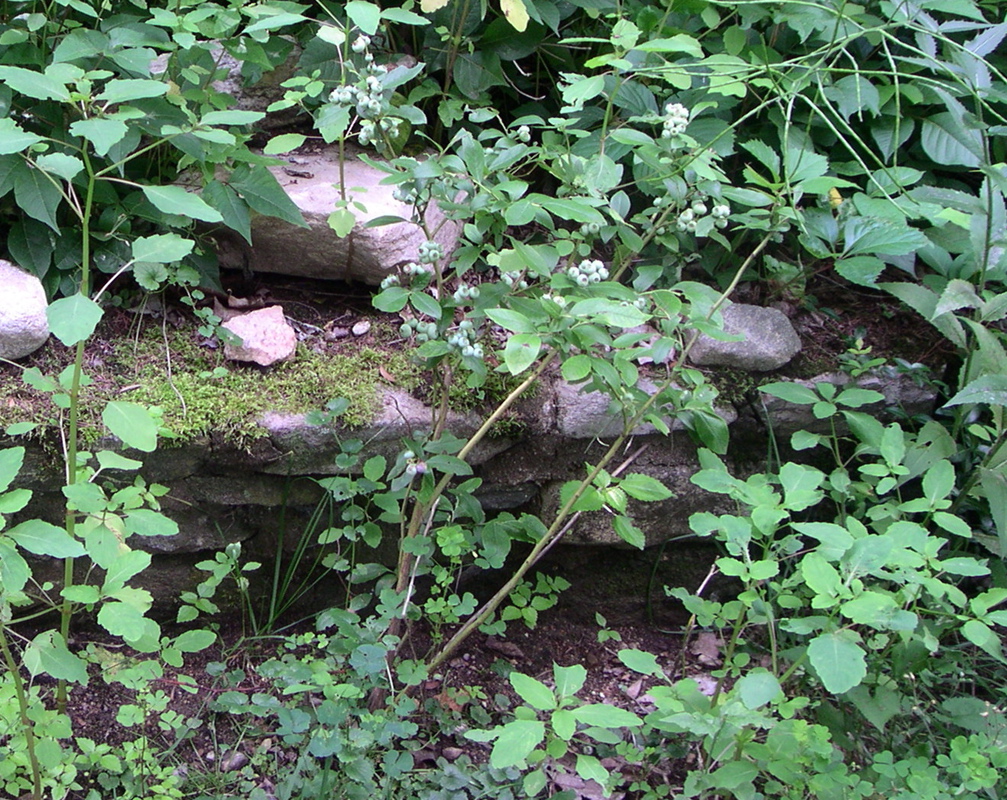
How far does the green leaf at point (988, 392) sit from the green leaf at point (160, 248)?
5.19 feet

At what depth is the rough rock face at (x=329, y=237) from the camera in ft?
7.07

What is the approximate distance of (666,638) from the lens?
93.8 inches

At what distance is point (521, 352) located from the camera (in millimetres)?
1323

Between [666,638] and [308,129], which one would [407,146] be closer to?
[308,129]

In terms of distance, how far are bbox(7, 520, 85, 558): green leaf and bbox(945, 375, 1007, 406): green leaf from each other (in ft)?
5.67

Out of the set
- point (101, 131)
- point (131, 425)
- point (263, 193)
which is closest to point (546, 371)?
point (263, 193)

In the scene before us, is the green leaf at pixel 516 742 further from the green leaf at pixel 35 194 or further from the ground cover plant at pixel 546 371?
the green leaf at pixel 35 194

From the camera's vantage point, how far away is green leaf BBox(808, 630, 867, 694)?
1373 mm

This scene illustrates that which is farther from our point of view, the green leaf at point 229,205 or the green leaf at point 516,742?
the green leaf at point 229,205

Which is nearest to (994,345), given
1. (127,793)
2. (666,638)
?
(666,638)

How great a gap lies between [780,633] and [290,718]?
1.23 m

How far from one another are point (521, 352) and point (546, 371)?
34.9 inches

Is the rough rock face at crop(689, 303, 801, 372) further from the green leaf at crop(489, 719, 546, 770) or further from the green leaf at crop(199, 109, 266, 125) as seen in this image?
the green leaf at crop(199, 109, 266, 125)

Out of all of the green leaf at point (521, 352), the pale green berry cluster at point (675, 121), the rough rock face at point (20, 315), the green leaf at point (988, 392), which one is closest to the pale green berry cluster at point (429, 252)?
the green leaf at point (521, 352)
